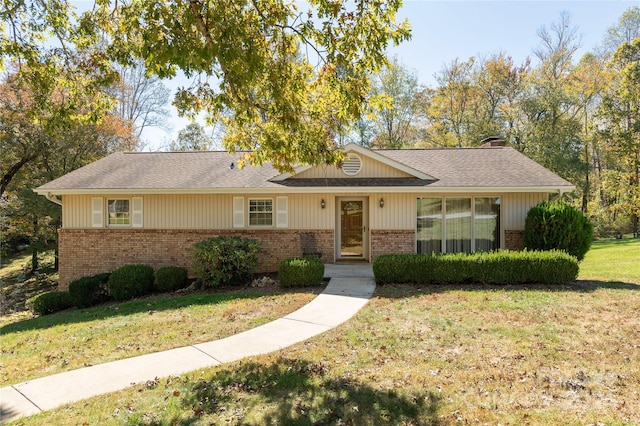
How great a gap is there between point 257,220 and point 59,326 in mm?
6509

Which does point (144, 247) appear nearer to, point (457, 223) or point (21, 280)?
point (457, 223)

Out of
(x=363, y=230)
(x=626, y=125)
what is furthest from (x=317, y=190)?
(x=626, y=125)

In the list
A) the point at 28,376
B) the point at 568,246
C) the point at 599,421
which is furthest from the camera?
the point at 568,246

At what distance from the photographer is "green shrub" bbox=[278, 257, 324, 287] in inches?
401

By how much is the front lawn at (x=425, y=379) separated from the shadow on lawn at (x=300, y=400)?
0.04ft

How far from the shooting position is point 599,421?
3736 mm

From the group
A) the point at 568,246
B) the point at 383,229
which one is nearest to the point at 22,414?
the point at 383,229

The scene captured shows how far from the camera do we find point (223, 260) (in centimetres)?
1088

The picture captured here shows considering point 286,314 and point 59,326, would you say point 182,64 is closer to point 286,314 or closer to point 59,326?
point 286,314

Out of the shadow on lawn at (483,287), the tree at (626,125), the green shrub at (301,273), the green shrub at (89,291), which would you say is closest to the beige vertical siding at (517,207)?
the shadow on lawn at (483,287)

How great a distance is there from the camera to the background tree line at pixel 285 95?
20.1 feet

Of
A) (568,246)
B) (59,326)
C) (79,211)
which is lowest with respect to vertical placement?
(59,326)

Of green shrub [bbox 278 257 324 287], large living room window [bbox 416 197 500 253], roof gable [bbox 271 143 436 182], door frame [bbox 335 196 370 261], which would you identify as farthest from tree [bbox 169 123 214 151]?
green shrub [bbox 278 257 324 287]

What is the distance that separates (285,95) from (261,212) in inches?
268
